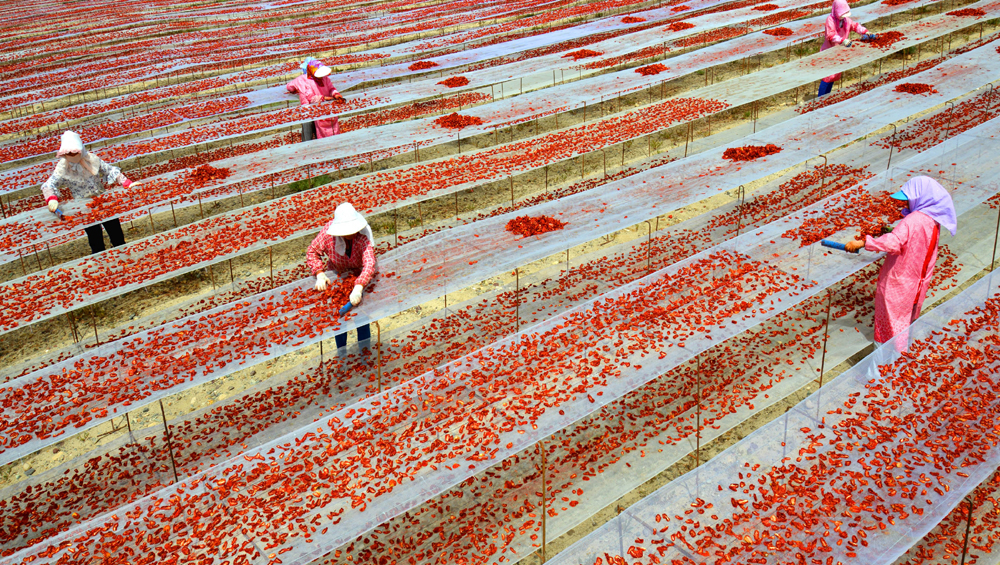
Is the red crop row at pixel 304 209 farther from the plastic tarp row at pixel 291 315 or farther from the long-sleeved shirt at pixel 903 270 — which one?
the long-sleeved shirt at pixel 903 270

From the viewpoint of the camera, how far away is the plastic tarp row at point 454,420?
4.87m

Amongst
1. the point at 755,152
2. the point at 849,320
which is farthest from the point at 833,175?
the point at 849,320

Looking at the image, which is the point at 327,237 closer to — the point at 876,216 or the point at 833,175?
the point at 876,216

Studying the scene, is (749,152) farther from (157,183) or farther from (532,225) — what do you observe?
(157,183)

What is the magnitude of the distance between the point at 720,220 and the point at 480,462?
6.69m

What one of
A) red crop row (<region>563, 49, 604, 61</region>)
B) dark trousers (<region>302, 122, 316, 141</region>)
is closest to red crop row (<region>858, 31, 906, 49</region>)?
red crop row (<region>563, 49, 604, 61</region>)

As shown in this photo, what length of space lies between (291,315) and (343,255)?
32.4 inches

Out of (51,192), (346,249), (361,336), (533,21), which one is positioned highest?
(533,21)

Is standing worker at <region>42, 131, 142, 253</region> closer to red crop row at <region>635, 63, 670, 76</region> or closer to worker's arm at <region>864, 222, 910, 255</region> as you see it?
worker's arm at <region>864, 222, 910, 255</region>

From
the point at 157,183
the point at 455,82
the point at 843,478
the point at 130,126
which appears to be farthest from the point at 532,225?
the point at 130,126

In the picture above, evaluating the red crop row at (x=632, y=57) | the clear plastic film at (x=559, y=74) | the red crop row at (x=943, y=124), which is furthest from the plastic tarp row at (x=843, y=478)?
the red crop row at (x=632, y=57)

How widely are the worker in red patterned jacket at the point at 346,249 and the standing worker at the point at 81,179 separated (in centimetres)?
451

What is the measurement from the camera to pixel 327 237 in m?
7.16

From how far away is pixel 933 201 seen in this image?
6316mm
